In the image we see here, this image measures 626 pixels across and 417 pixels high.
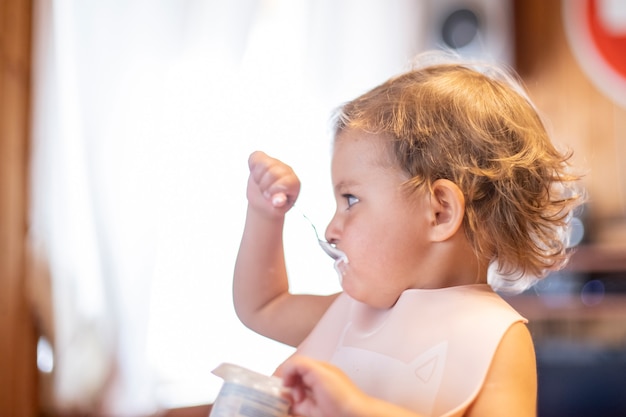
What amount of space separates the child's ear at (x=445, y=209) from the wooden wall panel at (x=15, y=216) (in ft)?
2.08

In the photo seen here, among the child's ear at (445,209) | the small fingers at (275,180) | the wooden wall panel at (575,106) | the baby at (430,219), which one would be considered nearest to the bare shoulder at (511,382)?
the baby at (430,219)

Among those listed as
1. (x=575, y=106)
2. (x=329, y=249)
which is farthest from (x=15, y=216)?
(x=575, y=106)

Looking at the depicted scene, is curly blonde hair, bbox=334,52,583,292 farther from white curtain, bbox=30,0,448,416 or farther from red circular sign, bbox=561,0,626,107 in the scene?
red circular sign, bbox=561,0,626,107

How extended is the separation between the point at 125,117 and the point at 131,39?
0.13m

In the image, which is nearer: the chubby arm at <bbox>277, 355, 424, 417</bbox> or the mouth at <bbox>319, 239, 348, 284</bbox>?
the chubby arm at <bbox>277, 355, 424, 417</bbox>

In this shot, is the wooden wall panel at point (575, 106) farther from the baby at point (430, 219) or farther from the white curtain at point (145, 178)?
the baby at point (430, 219)

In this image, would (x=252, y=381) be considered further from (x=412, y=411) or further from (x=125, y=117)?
(x=125, y=117)

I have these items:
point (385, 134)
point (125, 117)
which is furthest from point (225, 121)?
point (385, 134)

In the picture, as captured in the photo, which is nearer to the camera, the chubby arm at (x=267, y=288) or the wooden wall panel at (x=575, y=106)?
the chubby arm at (x=267, y=288)

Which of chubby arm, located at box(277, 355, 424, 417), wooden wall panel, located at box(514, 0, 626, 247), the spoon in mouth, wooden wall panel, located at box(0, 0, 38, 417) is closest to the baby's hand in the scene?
the spoon in mouth

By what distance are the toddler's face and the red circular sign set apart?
1.25m

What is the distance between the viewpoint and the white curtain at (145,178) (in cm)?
108

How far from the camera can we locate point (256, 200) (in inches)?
30.2

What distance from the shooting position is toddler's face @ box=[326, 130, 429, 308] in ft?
2.17
